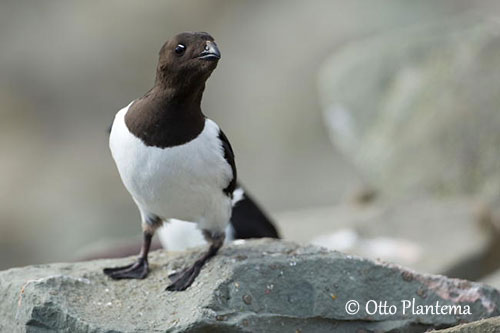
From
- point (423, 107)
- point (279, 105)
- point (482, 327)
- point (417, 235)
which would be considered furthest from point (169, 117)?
point (279, 105)

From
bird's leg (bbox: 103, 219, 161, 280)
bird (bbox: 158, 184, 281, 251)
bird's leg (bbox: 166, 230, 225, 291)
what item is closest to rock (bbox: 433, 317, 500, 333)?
bird's leg (bbox: 166, 230, 225, 291)

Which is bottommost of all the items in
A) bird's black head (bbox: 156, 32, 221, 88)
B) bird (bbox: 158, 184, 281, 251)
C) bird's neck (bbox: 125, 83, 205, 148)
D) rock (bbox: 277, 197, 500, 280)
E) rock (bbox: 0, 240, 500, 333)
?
rock (bbox: 277, 197, 500, 280)

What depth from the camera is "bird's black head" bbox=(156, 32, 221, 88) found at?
4488mm

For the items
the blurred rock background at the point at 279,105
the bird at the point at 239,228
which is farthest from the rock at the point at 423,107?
the bird at the point at 239,228

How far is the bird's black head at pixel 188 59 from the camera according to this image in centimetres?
449

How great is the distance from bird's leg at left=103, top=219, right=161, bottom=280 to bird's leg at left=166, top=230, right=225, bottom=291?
0.20 m

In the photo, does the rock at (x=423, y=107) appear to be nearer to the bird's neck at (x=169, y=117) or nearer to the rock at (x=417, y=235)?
the rock at (x=417, y=235)

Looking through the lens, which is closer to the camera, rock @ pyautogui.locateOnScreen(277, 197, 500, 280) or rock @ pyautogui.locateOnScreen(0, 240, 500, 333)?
rock @ pyautogui.locateOnScreen(0, 240, 500, 333)

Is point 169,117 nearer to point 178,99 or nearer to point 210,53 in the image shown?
point 178,99

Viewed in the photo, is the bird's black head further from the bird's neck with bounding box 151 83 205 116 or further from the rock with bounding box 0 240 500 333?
→ the rock with bounding box 0 240 500 333

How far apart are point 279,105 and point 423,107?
20.7 ft

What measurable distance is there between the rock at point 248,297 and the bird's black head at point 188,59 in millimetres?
997

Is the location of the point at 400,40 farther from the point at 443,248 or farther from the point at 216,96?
the point at 216,96

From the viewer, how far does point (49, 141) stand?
16125mm
